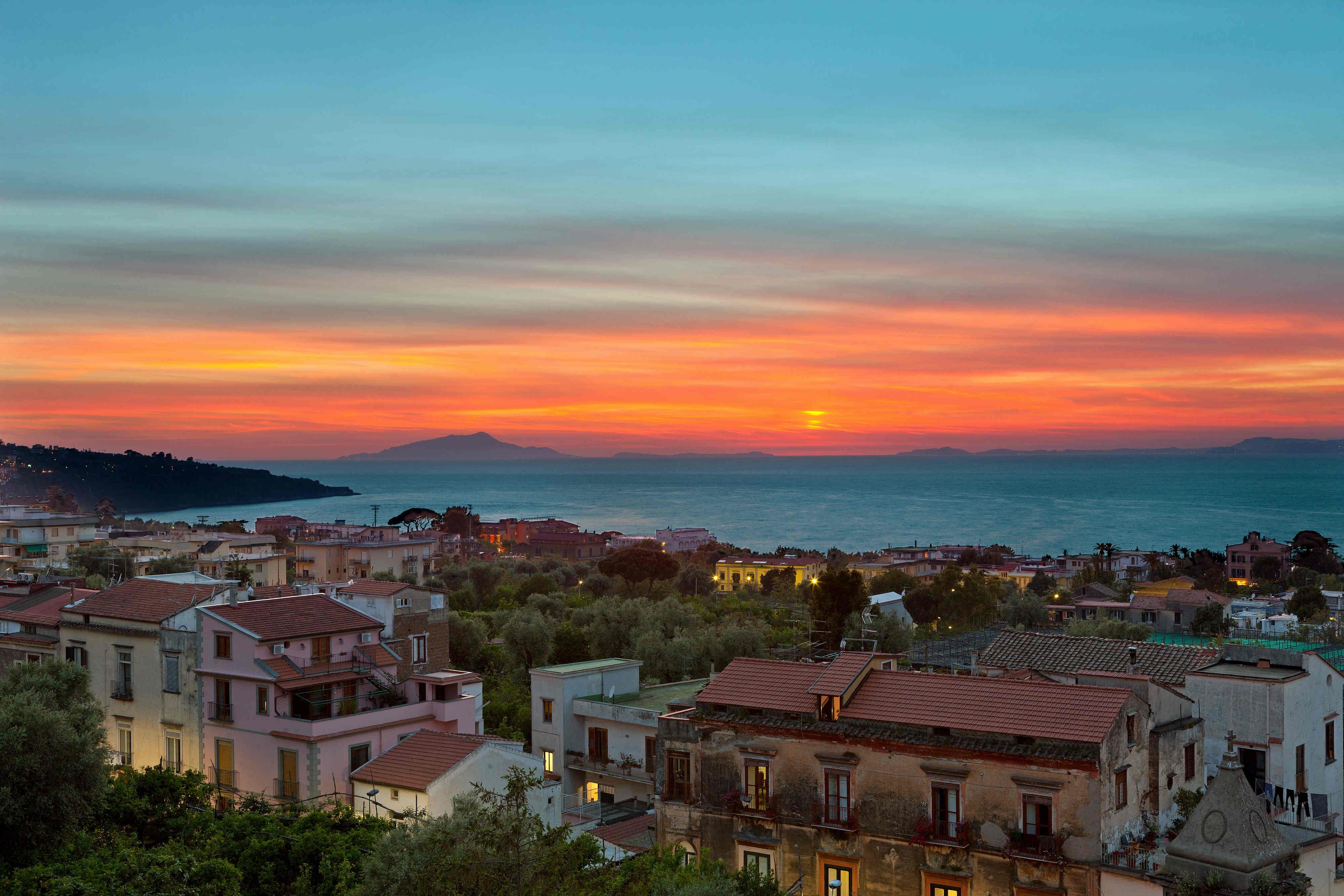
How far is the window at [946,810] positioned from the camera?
75.3 feet

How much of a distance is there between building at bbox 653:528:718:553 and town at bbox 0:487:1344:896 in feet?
322

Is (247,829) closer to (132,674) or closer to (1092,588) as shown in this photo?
(132,674)

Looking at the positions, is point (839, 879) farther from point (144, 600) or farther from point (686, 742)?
point (144, 600)

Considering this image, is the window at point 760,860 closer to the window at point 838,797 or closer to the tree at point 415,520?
the window at point 838,797

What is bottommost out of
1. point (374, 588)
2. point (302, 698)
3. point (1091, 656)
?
point (302, 698)

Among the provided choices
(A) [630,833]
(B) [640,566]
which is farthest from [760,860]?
(B) [640,566]

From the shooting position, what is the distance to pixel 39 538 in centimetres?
8488

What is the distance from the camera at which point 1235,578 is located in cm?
11188

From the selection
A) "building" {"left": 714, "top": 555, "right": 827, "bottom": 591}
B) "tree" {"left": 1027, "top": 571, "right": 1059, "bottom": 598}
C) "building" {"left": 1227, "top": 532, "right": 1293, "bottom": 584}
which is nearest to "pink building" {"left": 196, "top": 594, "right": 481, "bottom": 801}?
"tree" {"left": 1027, "top": 571, "right": 1059, "bottom": 598}

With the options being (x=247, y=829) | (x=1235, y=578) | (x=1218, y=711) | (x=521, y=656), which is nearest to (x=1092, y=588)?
(x=1235, y=578)

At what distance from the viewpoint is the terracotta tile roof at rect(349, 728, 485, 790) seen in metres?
27.3

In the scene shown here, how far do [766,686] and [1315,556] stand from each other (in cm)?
10945

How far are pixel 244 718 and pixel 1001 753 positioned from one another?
808 inches

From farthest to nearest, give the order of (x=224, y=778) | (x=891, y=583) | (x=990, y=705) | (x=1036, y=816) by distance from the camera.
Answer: (x=891, y=583) < (x=224, y=778) < (x=990, y=705) < (x=1036, y=816)
